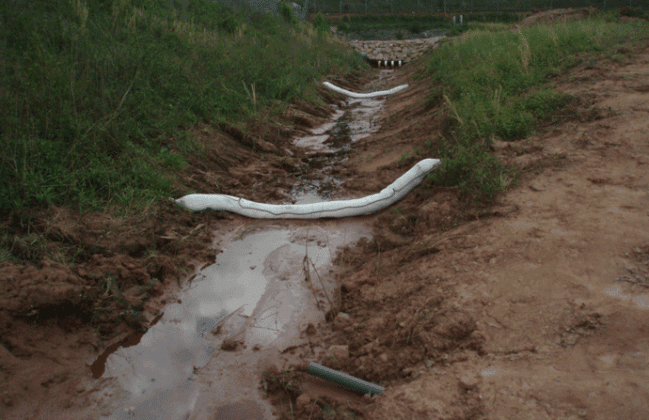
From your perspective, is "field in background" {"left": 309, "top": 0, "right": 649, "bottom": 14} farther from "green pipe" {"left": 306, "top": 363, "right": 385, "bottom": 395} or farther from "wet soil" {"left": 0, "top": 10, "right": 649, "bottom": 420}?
"green pipe" {"left": 306, "top": 363, "right": 385, "bottom": 395}

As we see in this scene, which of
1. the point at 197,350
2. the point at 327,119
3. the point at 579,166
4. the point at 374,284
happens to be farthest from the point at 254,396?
the point at 327,119

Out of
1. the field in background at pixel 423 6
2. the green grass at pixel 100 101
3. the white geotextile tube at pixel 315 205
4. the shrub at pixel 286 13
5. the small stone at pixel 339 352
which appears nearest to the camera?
the small stone at pixel 339 352

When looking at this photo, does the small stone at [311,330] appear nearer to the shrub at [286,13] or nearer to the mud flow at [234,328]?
the mud flow at [234,328]

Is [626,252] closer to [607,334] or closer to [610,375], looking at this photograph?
[607,334]

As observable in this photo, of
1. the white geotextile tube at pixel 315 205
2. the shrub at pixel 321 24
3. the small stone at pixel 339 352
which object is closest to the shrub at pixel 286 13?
the shrub at pixel 321 24

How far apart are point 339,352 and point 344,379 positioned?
30cm

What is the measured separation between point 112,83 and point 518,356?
4907mm

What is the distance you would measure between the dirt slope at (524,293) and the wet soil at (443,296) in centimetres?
1

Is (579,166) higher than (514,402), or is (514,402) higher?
(579,166)

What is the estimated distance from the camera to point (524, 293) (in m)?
2.50

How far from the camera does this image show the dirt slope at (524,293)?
1.90m

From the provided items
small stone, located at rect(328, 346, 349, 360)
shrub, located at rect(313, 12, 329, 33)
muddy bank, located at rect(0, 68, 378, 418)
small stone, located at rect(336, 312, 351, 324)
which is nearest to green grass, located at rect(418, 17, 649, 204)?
small stone, located at rect(336, 312, 351, 324)

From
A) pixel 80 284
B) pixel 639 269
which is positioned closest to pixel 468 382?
pixel 639 269

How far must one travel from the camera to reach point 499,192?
3.56 metres
